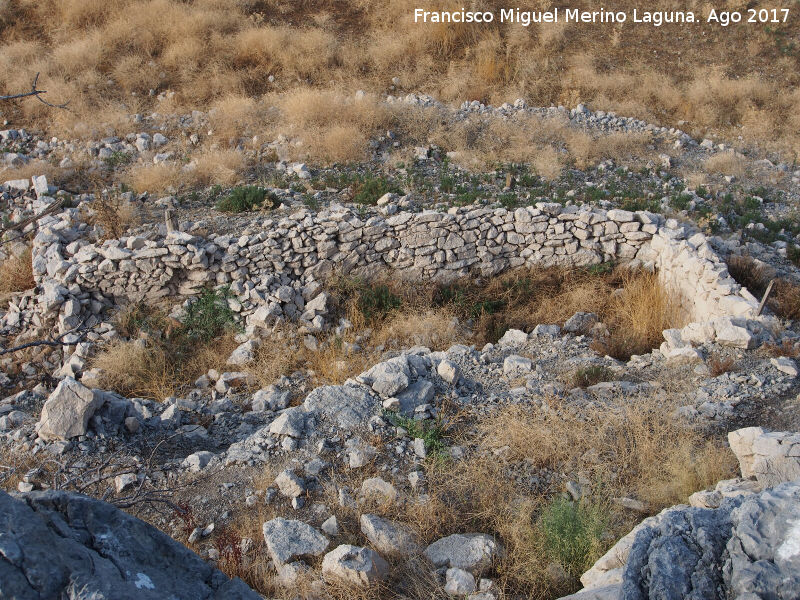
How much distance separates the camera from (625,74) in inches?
530

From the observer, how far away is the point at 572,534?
3834 millimetres

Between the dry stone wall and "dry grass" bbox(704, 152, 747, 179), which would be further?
"dry grass" bbox(704, 152, 747, 179)

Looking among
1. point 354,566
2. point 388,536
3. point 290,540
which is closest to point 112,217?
point 290,540

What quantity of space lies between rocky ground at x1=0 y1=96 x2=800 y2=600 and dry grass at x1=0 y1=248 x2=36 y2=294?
0.23 metres

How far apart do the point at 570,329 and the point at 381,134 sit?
5.20m

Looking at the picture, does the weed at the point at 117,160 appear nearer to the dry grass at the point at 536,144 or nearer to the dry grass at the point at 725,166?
the dry grass at the point at 536,144

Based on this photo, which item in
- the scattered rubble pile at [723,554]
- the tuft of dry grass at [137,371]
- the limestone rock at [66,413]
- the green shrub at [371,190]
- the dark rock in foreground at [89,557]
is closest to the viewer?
the dark rock in foreground at [89,557]

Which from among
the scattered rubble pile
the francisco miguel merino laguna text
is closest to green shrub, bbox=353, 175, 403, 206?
the scattered rubble pile

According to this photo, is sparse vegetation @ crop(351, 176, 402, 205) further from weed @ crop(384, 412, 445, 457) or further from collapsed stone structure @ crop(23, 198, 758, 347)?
weed @ crop(384, 412, 445, 457)

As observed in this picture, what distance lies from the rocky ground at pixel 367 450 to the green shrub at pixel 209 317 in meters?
0.08

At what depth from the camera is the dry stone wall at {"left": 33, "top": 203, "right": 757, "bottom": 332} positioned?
7.30 metres

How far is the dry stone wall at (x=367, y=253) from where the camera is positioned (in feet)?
24.0

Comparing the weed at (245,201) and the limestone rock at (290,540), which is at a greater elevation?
the weed at (245,201)

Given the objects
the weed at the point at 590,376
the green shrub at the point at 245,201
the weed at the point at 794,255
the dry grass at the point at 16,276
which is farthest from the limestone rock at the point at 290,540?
the weed at the point at 794,255
